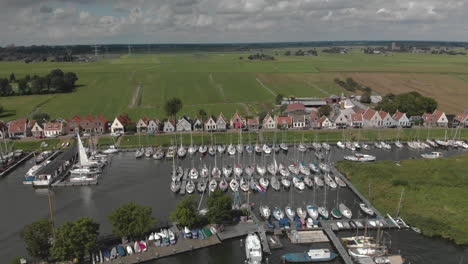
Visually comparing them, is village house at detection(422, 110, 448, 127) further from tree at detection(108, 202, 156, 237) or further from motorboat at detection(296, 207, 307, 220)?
tree at detection(108, 202, 156, 237)

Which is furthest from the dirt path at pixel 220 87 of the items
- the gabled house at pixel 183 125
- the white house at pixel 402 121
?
the white house at pixel 402 121

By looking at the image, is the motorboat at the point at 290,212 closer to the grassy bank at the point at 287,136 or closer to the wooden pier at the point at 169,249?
the wooden pier at the point at 169,249

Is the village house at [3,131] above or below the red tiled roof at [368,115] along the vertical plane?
below

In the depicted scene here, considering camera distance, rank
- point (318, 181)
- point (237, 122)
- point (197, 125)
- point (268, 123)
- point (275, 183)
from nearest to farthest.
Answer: point (275, 183) < point (318, 181) < point (197, 125) < point (237, 122) < point (268, 123)

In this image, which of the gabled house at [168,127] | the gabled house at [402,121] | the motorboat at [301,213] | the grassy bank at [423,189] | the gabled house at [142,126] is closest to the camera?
the grassy bank at [423,189]

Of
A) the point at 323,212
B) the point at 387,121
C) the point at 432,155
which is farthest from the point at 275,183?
the point at 387,121

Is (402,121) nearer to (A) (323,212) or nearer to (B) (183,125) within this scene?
(A) (323,212)
